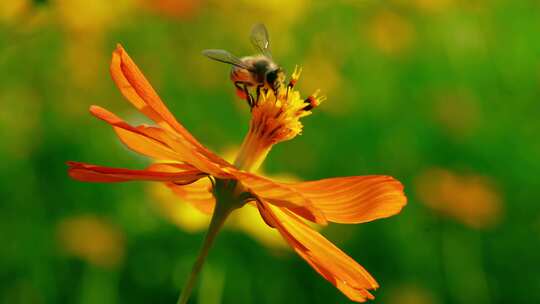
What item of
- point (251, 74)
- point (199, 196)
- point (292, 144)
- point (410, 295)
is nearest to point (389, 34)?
point (292, 144)

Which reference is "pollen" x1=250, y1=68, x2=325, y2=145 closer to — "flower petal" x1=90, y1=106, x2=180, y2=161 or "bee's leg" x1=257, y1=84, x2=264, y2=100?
"bee's leg" x1=257, y1=84, x2=264, y2=100

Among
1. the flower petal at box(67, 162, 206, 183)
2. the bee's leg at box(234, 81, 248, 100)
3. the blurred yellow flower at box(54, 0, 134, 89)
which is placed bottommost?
the blurred yellow flower at box(54, 0, 134, 89)

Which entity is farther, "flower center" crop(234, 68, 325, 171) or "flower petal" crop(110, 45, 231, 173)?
"flower center" crop(234, 68, 325, 171)

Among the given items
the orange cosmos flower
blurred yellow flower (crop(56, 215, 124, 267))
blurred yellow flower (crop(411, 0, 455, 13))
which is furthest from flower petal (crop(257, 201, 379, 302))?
blurred yellow flower (crop(411, 0, 455, 13))

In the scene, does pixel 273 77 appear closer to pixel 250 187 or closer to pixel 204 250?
pixel 250 187

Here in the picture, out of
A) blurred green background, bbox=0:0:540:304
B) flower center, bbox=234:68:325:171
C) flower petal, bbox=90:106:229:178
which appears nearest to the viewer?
flower petal, bbox=90:106:229:178

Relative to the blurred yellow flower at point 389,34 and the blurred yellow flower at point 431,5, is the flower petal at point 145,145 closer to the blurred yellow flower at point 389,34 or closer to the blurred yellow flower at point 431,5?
the blurred yellow flower at point 389,34

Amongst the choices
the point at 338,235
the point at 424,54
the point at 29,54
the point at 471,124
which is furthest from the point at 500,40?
the point at 29,54

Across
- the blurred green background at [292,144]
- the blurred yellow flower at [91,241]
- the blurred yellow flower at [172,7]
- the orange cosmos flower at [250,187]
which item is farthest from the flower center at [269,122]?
the blurred yellow flower at [172,7]
